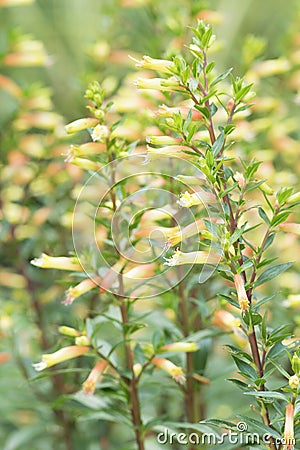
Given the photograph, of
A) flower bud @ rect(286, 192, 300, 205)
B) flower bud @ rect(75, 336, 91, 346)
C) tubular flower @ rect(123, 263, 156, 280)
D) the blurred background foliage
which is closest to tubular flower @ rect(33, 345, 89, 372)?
flower bud @ rect(75, 336, 91, 346)

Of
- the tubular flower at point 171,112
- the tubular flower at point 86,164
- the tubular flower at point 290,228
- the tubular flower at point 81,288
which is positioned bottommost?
the tubular flower at point 81,288

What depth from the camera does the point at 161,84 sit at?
782 mm

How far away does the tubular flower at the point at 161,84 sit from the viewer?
782 mm

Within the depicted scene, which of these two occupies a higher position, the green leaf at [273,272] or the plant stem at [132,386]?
the green leaf at [273,272]

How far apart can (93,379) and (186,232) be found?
0.25 meters

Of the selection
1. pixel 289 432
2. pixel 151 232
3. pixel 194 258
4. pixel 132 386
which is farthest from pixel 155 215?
pixel 289 432

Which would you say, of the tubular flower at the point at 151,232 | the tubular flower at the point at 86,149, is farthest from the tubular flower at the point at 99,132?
the tubular flower at the point at 151,232

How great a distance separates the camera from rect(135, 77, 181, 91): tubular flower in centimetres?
78

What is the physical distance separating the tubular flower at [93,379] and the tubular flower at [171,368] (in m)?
0.07

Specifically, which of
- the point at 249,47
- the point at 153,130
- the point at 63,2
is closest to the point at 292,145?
the point at 249,47

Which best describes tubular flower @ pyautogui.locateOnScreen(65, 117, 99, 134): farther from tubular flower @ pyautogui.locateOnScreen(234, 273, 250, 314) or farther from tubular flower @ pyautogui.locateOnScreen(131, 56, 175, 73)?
tubular flower @ pyautogui.locateOnScreen(234, 273, 250, 314)

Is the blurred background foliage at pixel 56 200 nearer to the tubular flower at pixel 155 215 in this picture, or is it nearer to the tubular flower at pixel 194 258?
the tubular flower at pixel 155 215

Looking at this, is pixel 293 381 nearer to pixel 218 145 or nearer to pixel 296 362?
pixel 296 362

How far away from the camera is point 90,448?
1.33m
